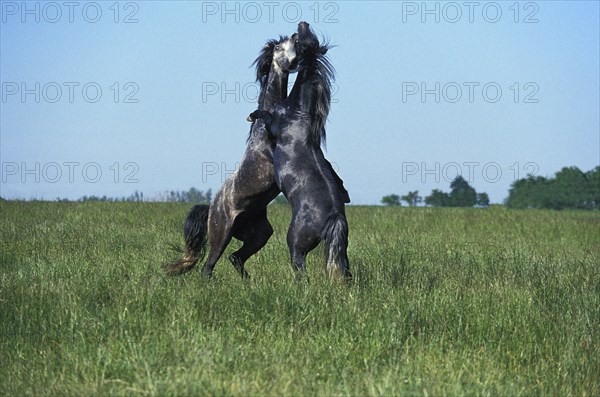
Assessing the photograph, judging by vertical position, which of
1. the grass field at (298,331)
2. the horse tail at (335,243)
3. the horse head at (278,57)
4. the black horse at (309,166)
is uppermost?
the horse head at (278,57)

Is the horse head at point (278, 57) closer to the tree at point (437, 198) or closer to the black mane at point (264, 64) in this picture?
the black mane at point (264, 64)

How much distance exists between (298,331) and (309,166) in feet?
5.76

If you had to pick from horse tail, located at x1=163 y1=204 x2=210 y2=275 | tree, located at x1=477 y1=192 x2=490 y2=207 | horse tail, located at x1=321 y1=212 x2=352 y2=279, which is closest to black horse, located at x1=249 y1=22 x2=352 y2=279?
horse tail, located at x1=321 y1=212 x2=352 y2=279

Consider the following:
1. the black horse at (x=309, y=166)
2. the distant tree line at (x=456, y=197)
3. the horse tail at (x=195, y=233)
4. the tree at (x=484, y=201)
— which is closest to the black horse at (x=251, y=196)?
the horse tail at (x=195, y=233)

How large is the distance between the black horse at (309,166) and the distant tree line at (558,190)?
124 ft

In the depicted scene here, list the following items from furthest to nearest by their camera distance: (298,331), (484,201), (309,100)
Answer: (484,201) < (309,100) < (298,331)

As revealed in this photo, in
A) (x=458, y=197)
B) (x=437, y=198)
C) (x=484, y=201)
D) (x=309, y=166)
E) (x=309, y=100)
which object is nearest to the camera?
(x=309, y=166)

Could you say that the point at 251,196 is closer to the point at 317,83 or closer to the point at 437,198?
the point at 317,83

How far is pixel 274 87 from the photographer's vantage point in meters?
7.81

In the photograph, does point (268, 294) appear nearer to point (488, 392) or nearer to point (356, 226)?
point (488, 392)

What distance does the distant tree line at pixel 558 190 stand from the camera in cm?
4362

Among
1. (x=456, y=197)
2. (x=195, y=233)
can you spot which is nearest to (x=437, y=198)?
(x=456, y=197)

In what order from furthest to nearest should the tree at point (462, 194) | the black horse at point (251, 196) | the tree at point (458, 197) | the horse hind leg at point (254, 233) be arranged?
the tree at point (462, 194) → the tree at point (458, 197) → the horse hind leg at point (254, 233) → the black horse at point (251, 196)

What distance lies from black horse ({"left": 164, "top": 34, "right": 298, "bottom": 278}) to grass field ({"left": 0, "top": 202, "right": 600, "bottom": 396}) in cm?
38
